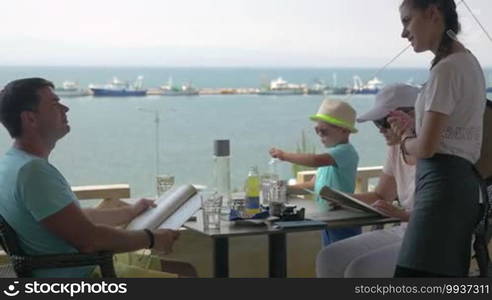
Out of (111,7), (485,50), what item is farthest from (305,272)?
(111,7)

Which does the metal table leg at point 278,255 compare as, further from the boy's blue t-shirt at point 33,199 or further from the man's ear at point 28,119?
the man's ear at point 28,119

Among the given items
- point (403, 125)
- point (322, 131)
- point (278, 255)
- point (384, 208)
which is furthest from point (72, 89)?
point (403, 125)

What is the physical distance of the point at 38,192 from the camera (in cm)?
188

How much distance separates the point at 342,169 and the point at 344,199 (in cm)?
45

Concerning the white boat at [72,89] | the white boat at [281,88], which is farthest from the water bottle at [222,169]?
the white boat at [281,88]

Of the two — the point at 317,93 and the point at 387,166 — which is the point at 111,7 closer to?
the point at 317,93

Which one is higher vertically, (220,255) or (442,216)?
(442,216)

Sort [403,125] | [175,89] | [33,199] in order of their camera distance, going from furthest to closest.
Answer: [175,89], [403,125], [33,199]

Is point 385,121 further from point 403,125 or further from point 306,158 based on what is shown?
point 306,158

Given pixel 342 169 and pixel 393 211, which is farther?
pixel 342 169

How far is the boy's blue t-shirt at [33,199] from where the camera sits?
6.19 feet

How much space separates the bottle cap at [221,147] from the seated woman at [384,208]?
0.56 metres

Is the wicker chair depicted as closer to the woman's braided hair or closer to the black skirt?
the black skirt

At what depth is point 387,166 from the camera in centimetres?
276
